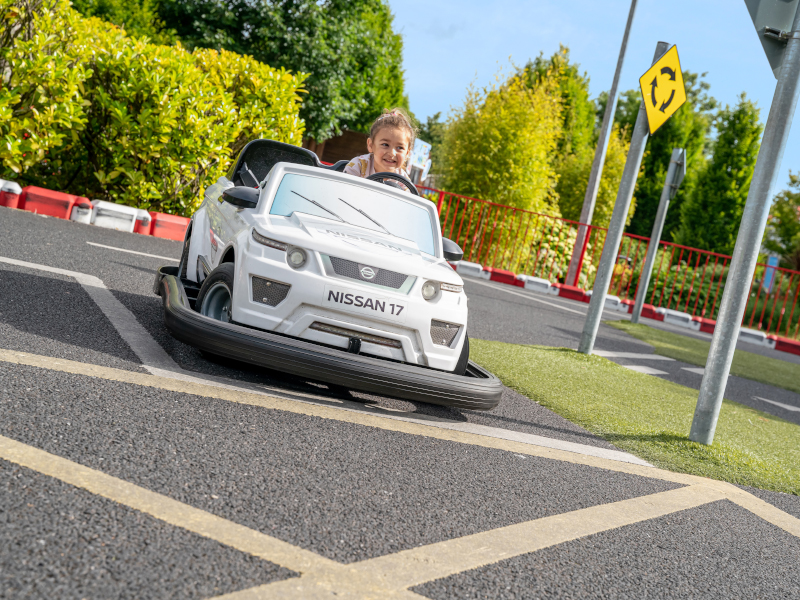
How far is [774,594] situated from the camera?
2.64m

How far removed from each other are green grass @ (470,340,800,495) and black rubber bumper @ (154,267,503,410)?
1353 mm

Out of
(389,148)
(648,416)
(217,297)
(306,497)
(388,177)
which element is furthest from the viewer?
(389,148)

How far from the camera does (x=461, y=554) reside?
240cm

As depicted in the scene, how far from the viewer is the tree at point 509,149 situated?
19.2 meters

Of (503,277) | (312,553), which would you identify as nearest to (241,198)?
(312,553)

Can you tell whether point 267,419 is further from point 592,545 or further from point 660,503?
point 660,503

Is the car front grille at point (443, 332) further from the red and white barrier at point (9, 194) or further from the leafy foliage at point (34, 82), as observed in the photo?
the red and white barrier at point (9, 194)

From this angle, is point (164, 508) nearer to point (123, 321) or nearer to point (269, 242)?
point (269, 242)

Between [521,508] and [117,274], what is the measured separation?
179 inches

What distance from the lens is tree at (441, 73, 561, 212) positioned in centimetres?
1919

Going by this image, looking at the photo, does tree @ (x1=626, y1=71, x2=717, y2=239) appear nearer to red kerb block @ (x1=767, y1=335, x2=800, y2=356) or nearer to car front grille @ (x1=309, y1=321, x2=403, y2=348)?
red kerb block @ (x1=767, y1=335, x2=800, y2=356)

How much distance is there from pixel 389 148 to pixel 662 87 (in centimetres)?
276

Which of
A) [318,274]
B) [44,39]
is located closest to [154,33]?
[44,39]

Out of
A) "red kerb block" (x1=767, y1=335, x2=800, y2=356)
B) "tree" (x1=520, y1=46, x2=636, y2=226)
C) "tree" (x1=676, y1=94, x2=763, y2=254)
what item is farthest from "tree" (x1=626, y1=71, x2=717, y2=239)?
"red kerb block" (x1=767, y1=335, x2=800, y2=356)
